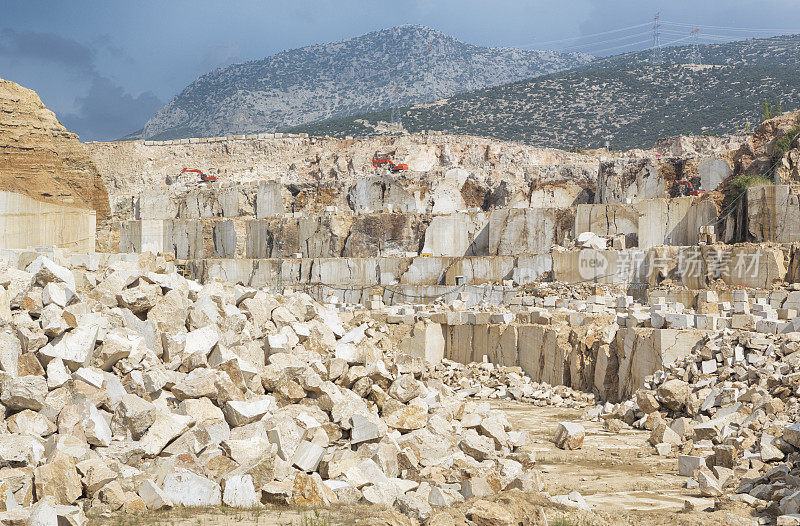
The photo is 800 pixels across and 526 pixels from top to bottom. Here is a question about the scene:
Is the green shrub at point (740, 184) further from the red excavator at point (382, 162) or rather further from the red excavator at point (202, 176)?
the red excavator at point (202, 176)

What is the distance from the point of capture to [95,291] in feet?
32.6

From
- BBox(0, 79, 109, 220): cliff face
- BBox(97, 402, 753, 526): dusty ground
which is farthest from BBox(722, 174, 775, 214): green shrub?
BBox(0, 79, 109, 220): cliff face

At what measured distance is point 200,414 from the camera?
26.3 ft

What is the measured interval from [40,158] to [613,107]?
68431 millimetres

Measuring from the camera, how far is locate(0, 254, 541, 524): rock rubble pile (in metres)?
6.68

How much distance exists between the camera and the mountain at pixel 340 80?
126625 mm

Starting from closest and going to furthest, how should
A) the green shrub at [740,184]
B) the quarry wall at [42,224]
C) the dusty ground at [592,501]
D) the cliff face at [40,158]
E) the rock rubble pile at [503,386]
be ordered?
the dusty ground at [592,501], the quarry wall at [42,224], the cliff face at [40,158], the rock rubble pile at [503,386], the green shrub at [740,184]

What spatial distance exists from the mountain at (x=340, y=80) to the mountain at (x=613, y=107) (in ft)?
132

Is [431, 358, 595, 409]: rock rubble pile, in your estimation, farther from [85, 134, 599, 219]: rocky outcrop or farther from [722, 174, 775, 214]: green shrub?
[85, 134, 599, 219]: rocky outcrop

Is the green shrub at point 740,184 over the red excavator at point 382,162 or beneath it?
beneath

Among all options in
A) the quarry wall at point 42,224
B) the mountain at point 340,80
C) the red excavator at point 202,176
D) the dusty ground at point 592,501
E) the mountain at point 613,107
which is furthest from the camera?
the mountain at point 340,80

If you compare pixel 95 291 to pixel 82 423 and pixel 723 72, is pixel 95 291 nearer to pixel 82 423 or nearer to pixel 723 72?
pixel 82 423

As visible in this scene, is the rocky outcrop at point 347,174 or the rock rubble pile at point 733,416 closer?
the rock rubble pile at point 733,416

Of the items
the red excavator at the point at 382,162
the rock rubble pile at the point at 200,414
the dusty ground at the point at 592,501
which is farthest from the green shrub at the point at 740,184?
the red excavator at the point at 382,162
